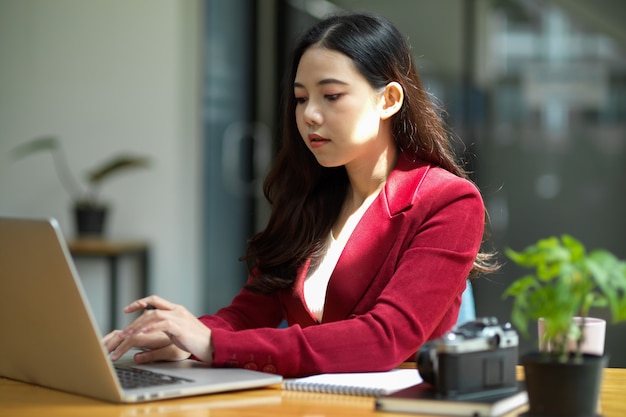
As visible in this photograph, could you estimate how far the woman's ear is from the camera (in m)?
1.99

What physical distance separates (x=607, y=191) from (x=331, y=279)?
10.6 feet

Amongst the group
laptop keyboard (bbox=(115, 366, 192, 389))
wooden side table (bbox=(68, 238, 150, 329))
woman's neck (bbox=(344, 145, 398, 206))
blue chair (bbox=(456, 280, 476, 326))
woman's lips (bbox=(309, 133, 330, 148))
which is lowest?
wooden side table (bbox=(68, 238, 150, 329))

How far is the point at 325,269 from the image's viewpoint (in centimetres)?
203

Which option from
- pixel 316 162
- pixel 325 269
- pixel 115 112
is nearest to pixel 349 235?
pixel 325 269

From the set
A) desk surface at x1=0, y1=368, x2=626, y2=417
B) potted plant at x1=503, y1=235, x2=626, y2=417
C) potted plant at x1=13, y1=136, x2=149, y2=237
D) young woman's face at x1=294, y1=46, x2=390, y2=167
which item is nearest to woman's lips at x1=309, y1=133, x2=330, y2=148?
young woman's face at x1=294, y1=46, x2=390, y2=167

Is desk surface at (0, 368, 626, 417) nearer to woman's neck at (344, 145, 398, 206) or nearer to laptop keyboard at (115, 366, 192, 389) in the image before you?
laptop keyboard at (115, 366, 192, 389)

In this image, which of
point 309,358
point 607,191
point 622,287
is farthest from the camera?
point 607,191

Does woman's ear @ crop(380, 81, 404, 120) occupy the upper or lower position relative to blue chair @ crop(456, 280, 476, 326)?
upper

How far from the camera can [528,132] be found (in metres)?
4.97

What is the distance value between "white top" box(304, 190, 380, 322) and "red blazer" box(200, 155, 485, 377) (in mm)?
17

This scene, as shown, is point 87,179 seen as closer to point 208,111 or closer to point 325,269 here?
point 208,111

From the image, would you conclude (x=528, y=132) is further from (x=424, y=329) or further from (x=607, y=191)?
(x=424, y=329)

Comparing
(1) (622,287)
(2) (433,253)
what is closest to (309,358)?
(2) (433,253)

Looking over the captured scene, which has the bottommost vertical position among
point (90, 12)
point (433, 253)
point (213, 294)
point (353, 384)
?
point (213, 294)
